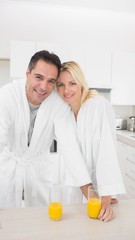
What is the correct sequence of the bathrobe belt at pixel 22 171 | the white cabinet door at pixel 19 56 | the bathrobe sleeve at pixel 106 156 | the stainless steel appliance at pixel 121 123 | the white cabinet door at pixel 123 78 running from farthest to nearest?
1. the stainless steel appliance at pixel 121 123
2. the white cabinet door at pixel 123 78
3. the white cabinet door at pixel 19 56
4. the bathrobe belt at pixel 22 171
5. the bathrobe sleeve at pixel 106 156

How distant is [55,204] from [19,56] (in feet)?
8.81

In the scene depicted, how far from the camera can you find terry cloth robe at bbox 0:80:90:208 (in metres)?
1.64

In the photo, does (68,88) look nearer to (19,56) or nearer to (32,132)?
(32,132)

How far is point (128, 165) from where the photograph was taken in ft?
11.0

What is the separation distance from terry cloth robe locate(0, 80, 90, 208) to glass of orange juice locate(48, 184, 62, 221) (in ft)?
1.31

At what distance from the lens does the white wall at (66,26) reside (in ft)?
12.4

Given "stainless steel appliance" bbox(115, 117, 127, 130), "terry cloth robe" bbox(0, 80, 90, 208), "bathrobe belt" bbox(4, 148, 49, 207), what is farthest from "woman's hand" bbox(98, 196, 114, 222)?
"stainless steel appliance" bbox(115, 117, 127, 130)

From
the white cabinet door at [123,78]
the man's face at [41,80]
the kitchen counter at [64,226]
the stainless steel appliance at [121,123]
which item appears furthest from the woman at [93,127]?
the stainless steel appliance at [121,123]

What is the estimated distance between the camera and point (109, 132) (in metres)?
1.54

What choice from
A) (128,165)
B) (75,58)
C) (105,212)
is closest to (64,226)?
(105,212)

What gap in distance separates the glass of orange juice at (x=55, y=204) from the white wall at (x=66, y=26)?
2.91 meters

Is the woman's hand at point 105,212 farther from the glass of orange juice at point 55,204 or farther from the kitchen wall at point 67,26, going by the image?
the kitchen wall at point 67,26

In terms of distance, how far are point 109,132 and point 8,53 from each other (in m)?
2.63

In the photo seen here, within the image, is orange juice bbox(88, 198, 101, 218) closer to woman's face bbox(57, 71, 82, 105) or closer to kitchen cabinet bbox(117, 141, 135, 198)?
woman's face bbox(57, 71, 82, 105)
